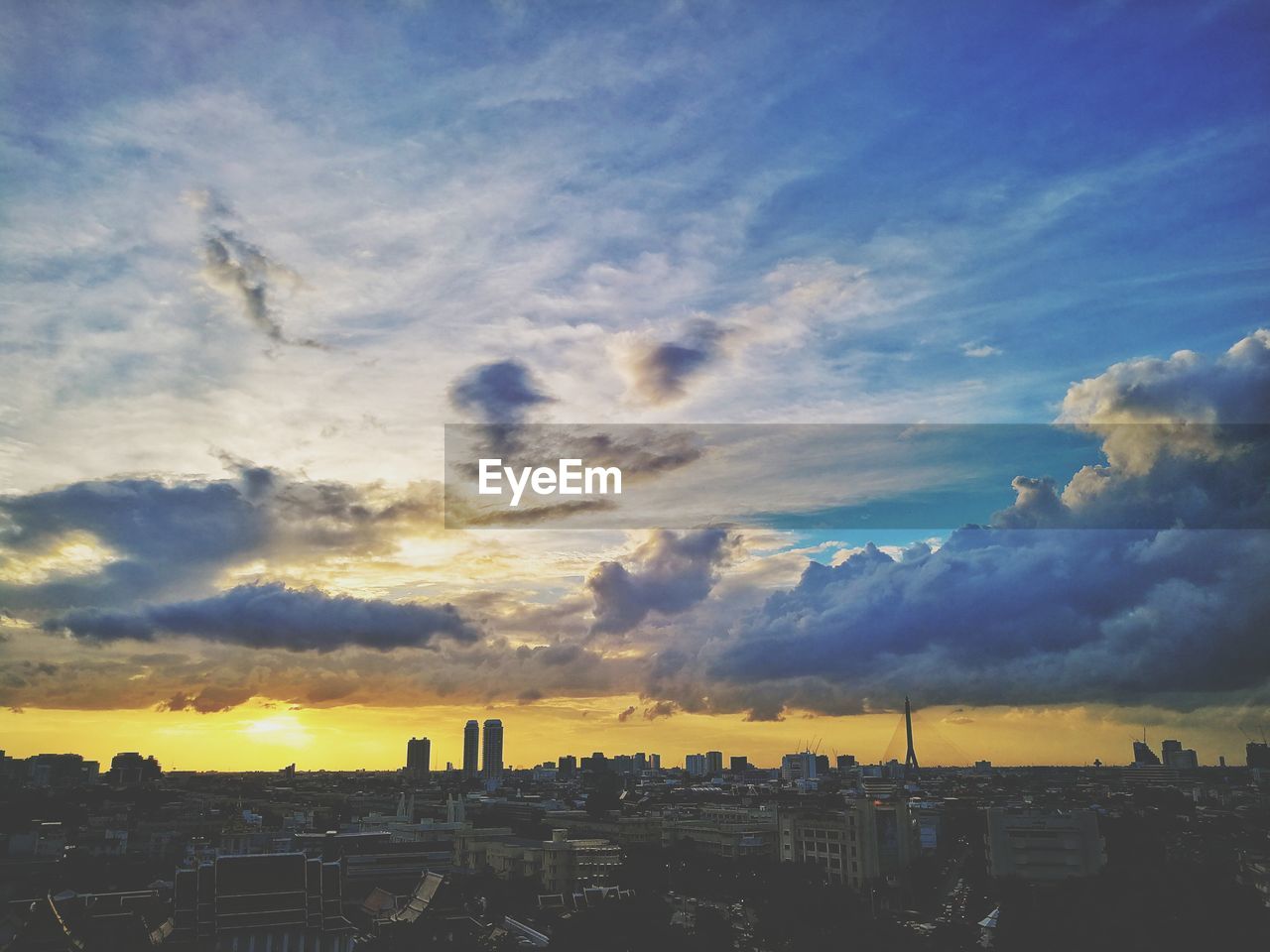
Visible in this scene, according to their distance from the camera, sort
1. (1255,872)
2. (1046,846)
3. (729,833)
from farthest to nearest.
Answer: (729,833) → (1046,846) → (1255,872)

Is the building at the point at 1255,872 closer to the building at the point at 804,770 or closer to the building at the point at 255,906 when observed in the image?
the building at the point at 255,906

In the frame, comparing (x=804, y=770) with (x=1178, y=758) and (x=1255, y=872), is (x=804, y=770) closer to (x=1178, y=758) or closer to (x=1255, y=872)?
(x=1178, y=758)

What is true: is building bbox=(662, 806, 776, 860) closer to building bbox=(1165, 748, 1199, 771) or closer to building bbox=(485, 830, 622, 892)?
building bbox=(485, 830, 622, 892)

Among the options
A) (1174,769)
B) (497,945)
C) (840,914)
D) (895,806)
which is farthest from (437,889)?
(1174,769)

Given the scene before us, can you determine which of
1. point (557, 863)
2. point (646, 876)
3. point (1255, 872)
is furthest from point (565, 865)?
point (1255, 872)

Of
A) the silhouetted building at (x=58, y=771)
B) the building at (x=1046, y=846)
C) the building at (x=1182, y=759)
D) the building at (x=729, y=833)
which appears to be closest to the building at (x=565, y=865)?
the building at (x=729, y=833)

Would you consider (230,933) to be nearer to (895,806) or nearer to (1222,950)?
(1222,950)
